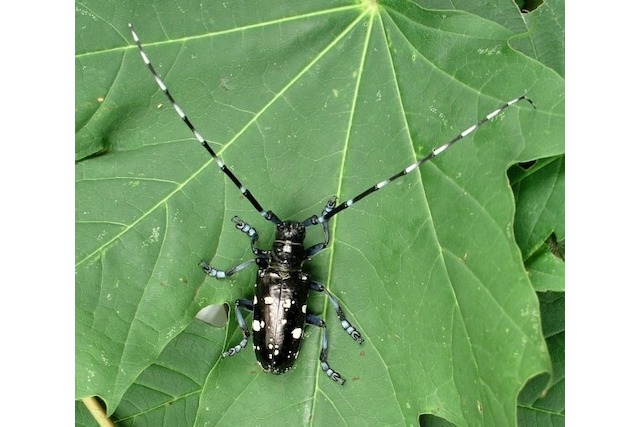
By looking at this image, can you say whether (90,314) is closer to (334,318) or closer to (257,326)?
(257,326)

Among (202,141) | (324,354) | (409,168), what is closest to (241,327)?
(324,354)

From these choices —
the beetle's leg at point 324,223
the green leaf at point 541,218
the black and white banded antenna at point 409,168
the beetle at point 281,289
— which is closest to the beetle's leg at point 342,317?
the beetle at point 281,289

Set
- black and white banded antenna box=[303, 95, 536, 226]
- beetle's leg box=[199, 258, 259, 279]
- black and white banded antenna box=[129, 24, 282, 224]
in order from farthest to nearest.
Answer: beetle's leg box=[199, 258, 259, 279] < black and white banded antenna box=[129, 24, 282, 224] < black and white banded antenna box=[303, 95, 536, 226]

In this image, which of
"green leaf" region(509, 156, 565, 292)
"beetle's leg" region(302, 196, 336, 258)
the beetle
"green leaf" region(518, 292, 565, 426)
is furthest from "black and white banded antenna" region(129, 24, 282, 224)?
"green leaf" region(518, 292, 565, 426)

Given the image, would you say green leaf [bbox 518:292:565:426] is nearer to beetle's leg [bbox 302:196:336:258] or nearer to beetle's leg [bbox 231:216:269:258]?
beetle's leg [bbox 302:196:336:258]

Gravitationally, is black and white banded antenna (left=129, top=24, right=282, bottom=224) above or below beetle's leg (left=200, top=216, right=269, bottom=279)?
above
